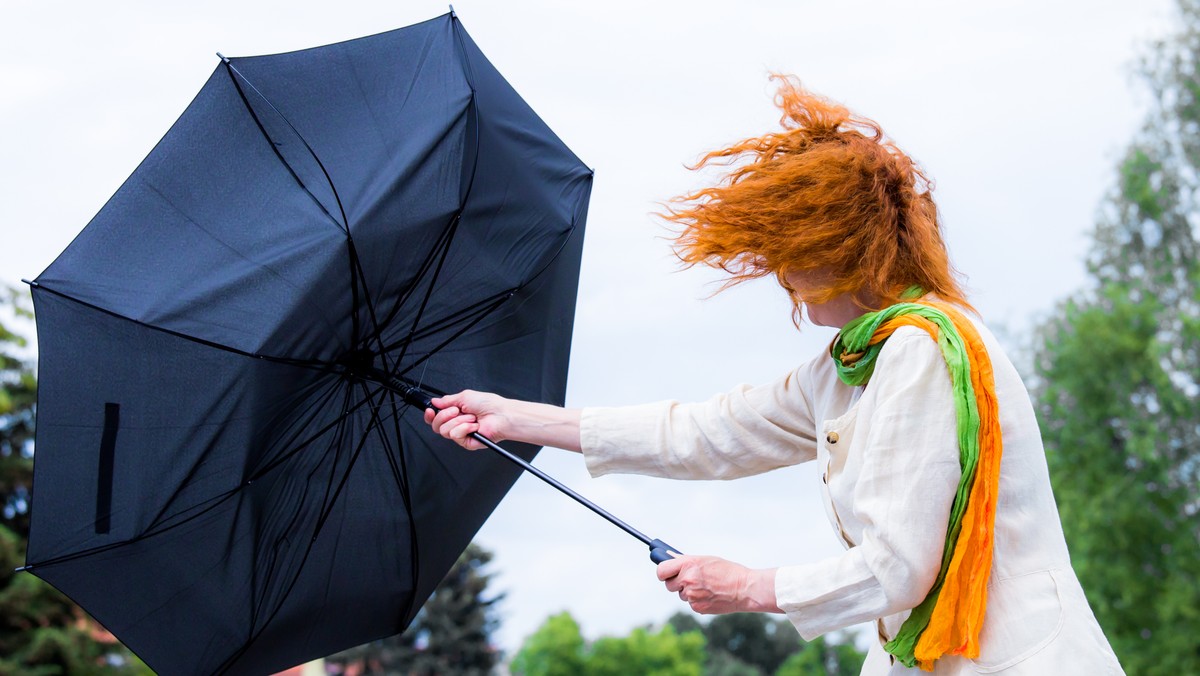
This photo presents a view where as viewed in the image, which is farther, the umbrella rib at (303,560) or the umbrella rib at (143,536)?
the umbrella rib at (303,560)

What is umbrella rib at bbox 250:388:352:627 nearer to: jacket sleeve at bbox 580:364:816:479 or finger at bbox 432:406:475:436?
finger at bbox 432:406:475:436

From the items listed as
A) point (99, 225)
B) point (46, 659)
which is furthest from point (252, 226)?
point (46, 659)

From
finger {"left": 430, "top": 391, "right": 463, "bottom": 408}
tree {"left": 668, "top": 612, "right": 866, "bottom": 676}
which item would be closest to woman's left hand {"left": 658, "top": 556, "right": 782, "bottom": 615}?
finger {"left": 430, "top": 391, "right": 463, "bottom": 408}

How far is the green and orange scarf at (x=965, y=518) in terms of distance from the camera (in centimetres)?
212

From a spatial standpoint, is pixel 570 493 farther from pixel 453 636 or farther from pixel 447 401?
pixel 453 636

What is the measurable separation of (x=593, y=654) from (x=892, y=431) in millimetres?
38000

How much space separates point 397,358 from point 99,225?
2.63 ft

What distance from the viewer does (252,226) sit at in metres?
2.84

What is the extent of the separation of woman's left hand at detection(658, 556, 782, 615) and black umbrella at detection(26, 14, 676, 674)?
3.56ft

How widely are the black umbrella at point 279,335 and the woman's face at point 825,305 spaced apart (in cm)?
99

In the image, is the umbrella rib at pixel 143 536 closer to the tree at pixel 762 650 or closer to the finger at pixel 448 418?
the finger at pixel 448 418

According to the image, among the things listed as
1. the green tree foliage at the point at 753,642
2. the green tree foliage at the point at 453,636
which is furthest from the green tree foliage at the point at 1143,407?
the green tree foliage at the point at 753,642

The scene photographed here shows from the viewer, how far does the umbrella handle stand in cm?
256

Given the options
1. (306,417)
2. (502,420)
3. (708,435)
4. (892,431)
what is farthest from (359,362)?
(892,431)
